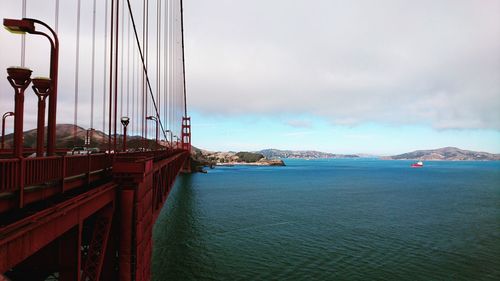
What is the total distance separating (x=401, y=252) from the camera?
30.5 metres

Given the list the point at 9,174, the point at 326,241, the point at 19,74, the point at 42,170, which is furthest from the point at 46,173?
the point at 326,241

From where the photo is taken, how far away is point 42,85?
1054 centimetres

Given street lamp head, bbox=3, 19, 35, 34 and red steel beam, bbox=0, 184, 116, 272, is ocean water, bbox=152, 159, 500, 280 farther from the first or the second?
street lamp head, bbox=3, 19, 35, 34

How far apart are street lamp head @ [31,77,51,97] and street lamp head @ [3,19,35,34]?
5.26ft

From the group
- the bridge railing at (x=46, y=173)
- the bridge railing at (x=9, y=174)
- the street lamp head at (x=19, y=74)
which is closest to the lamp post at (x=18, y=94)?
the street lamp head at (x=19, y=74)

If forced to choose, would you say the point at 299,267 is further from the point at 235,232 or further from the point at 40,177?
the point at 40,177

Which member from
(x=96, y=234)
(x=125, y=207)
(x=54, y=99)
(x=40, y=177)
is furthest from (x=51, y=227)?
(x=54, y=99)

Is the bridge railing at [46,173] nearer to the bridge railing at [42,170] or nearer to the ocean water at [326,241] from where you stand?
the bridge railing at [42,170]

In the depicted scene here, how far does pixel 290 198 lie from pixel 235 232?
1236 inches

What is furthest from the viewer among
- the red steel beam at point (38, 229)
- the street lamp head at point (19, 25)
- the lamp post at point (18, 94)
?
the street lamp head at point (19, 25)

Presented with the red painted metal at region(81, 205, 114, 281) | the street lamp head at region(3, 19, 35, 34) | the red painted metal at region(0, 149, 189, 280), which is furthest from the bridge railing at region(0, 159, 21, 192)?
the street lamp head at region(3, 19, 35, 34)

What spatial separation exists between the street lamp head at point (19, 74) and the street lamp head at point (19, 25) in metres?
2.39

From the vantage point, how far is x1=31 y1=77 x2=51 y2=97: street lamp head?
10.4 m

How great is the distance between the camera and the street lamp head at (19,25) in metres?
9.83
